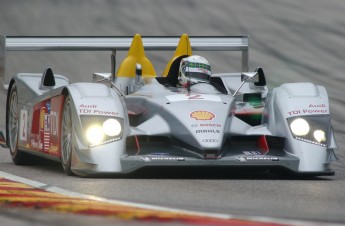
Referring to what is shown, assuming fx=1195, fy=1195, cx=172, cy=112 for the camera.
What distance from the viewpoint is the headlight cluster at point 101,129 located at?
10.2 meters

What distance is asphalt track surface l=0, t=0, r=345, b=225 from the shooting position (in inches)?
326

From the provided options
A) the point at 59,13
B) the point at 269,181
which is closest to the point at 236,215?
the point at 269,181

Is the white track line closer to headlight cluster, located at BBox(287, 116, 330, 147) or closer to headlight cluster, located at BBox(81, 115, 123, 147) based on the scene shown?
headlight cluster, located at BBox(81, 115, 123, 147)

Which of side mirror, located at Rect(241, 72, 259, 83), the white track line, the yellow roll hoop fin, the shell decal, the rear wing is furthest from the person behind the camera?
the rear wing

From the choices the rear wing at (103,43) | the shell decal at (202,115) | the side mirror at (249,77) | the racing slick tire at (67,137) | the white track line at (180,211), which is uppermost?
the rear wing at (103,43)

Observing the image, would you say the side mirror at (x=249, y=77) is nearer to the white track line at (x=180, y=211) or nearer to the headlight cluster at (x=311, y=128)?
the headlight cluster at (x=311, y=128)

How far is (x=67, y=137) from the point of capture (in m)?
10.8

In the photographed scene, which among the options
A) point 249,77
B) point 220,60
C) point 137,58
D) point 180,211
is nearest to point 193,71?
point 249,77

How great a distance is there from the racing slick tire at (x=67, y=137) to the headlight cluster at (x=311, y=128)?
1.95 meters

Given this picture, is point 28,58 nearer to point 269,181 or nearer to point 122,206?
point 269,181

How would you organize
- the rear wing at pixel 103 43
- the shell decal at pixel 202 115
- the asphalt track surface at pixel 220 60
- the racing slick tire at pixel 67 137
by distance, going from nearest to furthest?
the asphalt track surface at pixel 220 60, the shell decal at pixel 202 115, the racing slick tire at pixel 67 137, the rear wing at pixel 103 43

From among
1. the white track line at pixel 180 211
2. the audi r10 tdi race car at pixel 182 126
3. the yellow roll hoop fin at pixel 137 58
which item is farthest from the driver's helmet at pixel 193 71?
the white track line at pixel 180 211

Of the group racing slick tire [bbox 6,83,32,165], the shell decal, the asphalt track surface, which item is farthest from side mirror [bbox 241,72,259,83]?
racing slick tire [bbox 6,83,32,165]

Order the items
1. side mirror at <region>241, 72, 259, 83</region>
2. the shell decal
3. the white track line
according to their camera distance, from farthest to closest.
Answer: side mirror at <region>241, 72, 259, 83</region> → the shell decal → the white track line
